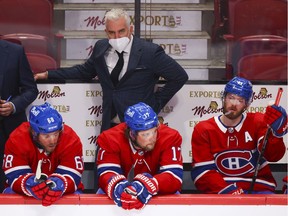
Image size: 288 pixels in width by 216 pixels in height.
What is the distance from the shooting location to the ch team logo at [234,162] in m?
4.45

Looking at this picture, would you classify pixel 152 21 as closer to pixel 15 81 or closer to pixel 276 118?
pixel 15 81

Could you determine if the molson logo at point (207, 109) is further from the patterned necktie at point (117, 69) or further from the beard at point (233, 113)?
the beard at point (233, 113)

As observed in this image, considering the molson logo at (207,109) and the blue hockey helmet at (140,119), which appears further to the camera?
the molson logo at (207,109)

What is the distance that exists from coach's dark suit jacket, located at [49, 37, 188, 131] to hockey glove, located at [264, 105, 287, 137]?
75 centimetres

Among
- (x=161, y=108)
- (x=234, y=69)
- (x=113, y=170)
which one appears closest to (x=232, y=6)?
(x=234, y=69)

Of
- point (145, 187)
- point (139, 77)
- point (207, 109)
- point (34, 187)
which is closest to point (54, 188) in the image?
point (34, 187)

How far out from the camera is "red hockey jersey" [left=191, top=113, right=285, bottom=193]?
4.39 m

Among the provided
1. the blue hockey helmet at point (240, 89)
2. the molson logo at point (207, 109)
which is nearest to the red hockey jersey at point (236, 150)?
the blue hockey helmet at point (240, 89)

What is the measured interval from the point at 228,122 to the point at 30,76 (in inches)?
43.4

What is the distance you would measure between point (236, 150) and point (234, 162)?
6 centimetres

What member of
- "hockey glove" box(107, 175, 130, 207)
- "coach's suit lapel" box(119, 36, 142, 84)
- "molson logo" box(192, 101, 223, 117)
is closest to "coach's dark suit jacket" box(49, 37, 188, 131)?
"coach's suit lapel" box(119, 36, 142, 84)

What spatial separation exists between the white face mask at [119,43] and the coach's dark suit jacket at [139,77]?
86mm

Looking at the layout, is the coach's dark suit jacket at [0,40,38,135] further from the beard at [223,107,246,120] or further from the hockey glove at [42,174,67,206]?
the beard at [223,107,246,120]

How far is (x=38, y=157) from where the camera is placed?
13.8 ft
